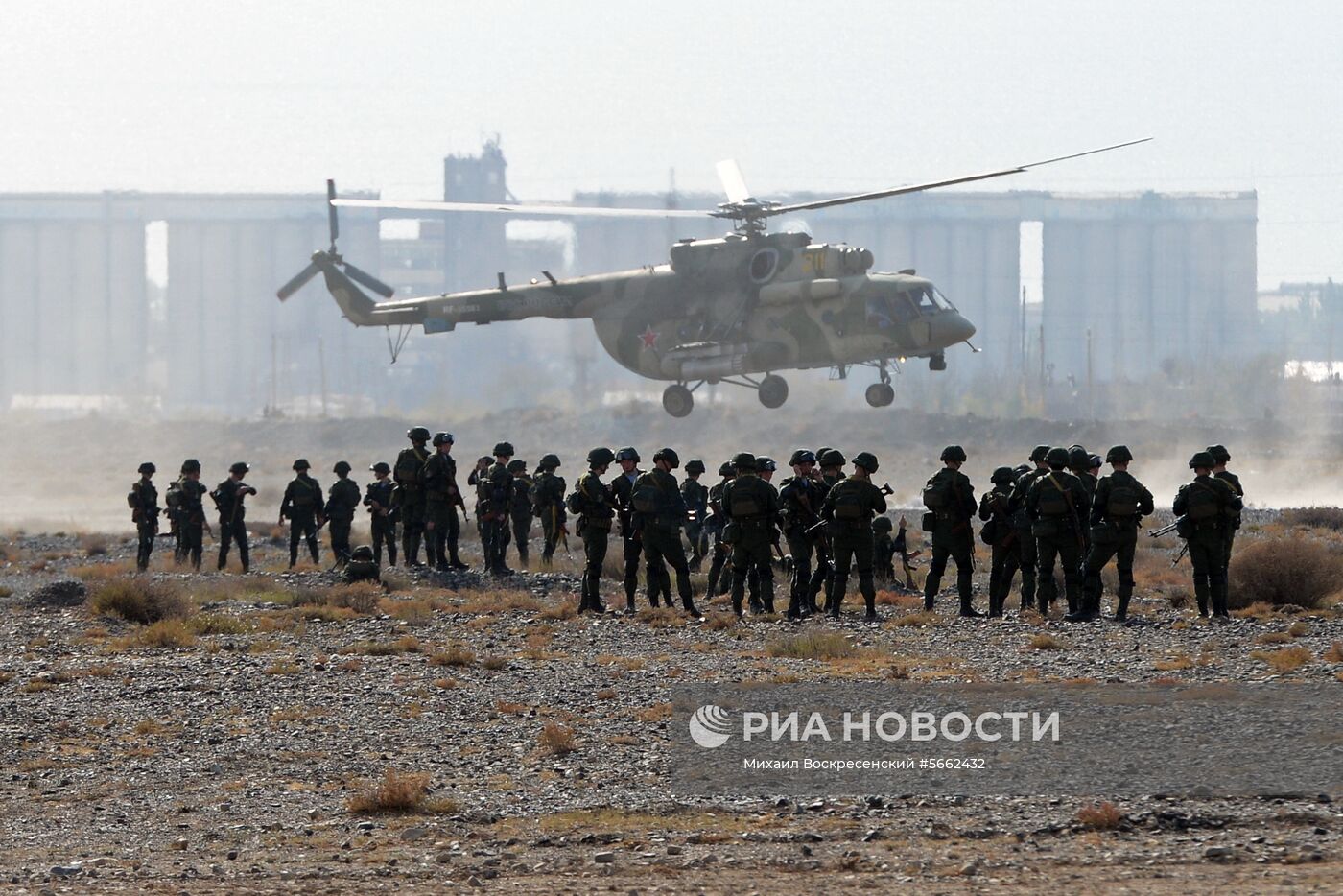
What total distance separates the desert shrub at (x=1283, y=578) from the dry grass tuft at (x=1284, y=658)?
15.6 feet

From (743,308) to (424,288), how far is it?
129 m

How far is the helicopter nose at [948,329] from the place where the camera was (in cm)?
3114

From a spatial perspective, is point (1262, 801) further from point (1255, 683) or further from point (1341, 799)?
point (1255, 683)

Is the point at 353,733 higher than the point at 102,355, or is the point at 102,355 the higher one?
the point at 102,355

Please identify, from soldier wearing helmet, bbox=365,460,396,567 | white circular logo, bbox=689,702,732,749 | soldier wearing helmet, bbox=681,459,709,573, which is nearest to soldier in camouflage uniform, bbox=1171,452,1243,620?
white circular logo, bbox=689,702,732,749

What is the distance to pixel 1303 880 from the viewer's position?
313 inches

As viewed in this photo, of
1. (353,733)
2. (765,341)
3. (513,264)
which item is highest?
(513,264)

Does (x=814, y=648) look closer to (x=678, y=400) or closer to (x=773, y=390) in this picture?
(x=773, y=390)

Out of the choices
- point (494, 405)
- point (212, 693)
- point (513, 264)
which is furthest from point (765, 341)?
point (513, 264)

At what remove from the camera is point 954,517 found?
61.0ft

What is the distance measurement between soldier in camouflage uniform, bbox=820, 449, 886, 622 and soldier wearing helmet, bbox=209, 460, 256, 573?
33.7ft

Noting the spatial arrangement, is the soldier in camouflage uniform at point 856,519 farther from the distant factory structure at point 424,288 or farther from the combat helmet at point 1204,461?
the distant factory structure at point 424,288

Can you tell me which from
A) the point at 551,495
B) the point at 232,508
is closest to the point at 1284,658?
the point at 551,495

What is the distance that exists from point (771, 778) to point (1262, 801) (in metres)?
2.75
